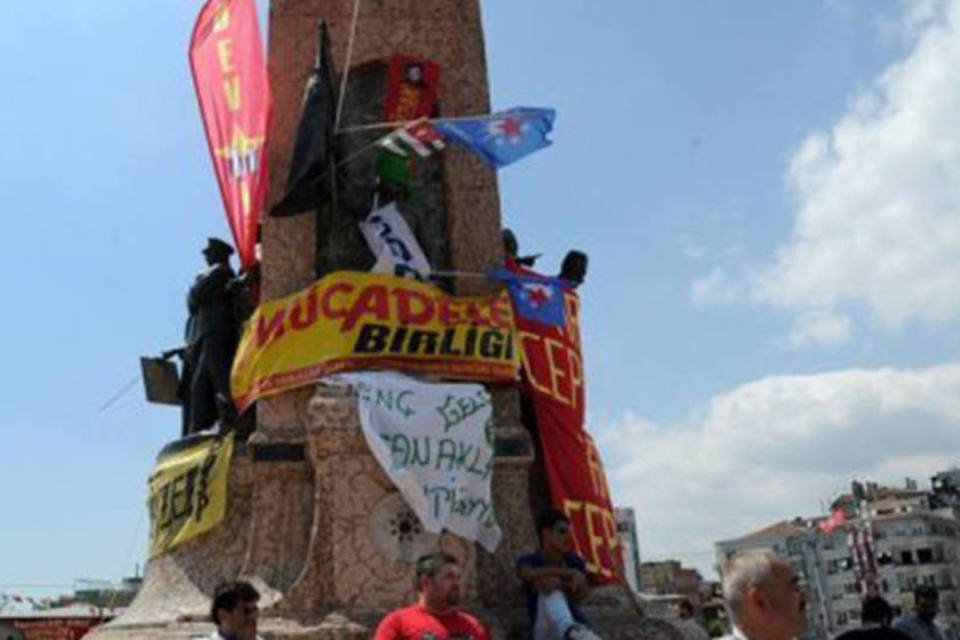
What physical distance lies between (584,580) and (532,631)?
508 mm

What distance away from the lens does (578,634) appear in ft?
23.4

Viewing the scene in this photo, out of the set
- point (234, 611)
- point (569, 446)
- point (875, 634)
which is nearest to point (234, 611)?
point (234, 611)

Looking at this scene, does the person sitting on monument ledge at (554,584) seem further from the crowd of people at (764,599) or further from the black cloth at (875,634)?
the black cloth at (875,634)

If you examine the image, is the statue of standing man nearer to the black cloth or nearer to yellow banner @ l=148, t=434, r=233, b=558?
yellow banner @ l=148, t=434, r=233, b=558

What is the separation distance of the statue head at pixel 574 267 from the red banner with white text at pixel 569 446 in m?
0.57

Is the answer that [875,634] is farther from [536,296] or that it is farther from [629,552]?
[629,552]

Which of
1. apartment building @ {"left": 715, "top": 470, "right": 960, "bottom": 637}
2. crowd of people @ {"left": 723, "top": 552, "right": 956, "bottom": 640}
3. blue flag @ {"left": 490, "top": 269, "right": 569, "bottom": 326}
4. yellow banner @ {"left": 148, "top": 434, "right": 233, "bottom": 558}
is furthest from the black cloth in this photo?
apartment building @ {"left": 715, "top": 470, "right": 960, "bottom": 637}

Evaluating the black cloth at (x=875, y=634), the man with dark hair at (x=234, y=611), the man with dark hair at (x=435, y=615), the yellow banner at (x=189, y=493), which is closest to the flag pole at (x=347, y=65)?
the yellow banner at (x=189, y=493)

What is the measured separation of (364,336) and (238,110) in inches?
103

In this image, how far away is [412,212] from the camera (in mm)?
10141

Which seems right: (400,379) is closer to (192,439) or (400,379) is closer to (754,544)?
(192,439)

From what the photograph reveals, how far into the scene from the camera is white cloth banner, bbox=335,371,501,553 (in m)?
8.43

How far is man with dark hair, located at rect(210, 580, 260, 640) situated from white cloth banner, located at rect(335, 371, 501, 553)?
279cm

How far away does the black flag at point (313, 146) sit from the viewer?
955 cm
